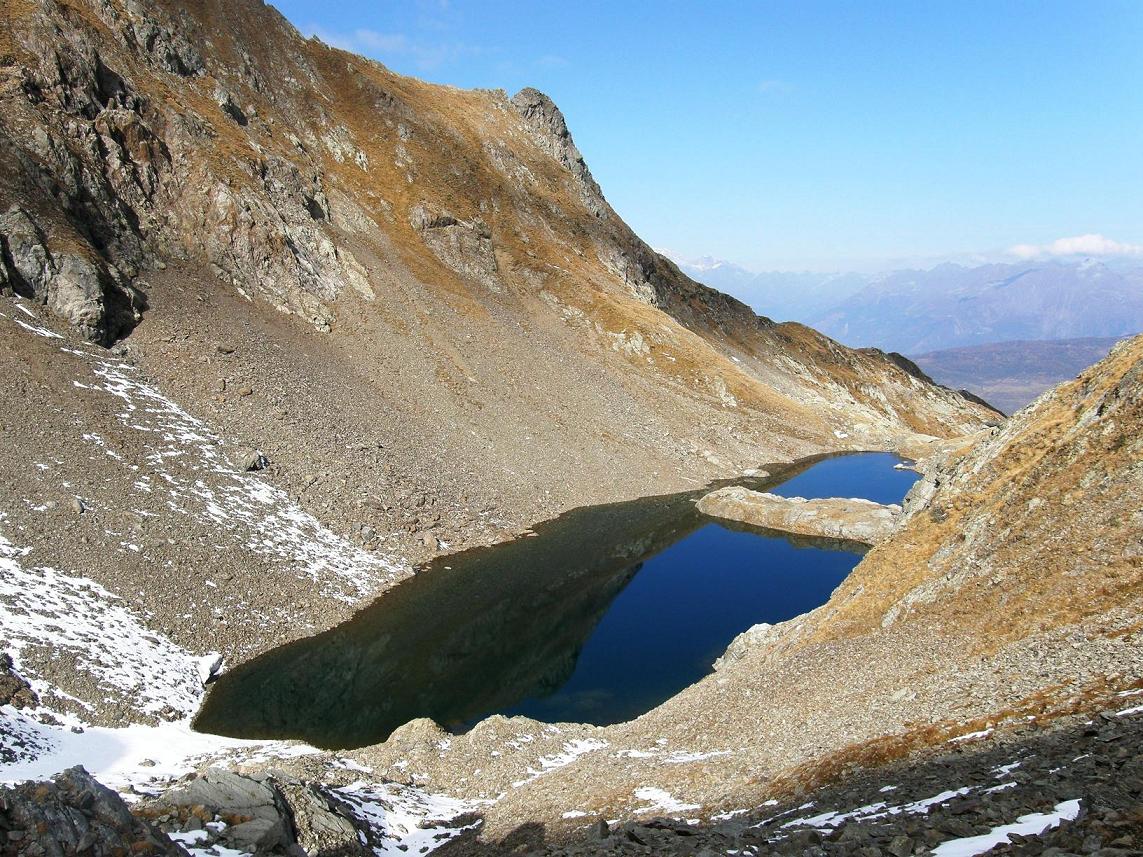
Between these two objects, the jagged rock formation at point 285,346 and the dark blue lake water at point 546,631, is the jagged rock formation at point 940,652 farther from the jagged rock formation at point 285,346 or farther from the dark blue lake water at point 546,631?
the jagged rock formation at point 285,346

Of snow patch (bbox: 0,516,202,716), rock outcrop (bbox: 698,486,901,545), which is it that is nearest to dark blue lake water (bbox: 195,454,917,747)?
rock outcrop (bbox: 698,486,901,545)

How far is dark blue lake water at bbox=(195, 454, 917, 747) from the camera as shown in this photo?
39562 millimetres

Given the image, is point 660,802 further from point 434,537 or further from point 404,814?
point 434,537

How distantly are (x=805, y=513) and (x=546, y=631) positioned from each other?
37054 millimetres

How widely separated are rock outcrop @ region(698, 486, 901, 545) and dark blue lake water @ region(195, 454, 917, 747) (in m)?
2.15

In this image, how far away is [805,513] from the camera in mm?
76375

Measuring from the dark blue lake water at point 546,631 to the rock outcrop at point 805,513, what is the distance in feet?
7.06

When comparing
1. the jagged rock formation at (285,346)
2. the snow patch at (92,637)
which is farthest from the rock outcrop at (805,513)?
the snow patch at (92,637)

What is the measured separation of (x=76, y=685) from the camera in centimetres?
3441

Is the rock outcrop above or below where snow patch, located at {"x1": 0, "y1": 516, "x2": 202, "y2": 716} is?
above

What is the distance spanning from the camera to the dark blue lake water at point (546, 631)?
1558 inches

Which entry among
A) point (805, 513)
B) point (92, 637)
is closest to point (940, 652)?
point (92, 637)

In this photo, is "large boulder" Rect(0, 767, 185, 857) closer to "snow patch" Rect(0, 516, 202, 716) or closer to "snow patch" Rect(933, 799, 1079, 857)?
"snow patch" Rect(933, 799, 1079, 857)

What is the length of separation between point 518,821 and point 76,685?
24345 mm
